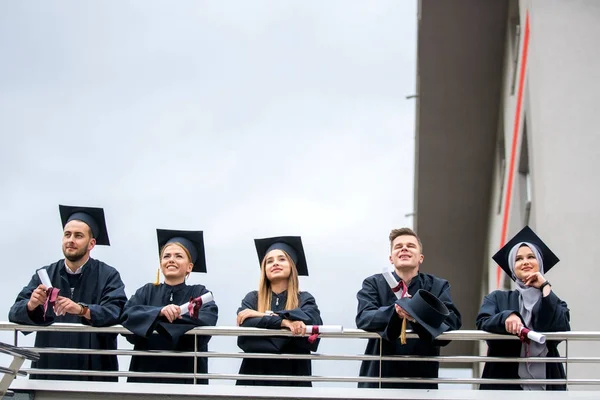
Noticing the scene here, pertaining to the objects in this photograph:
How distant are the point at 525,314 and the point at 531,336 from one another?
54 centimetres

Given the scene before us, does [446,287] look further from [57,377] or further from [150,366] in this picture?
[57,377]

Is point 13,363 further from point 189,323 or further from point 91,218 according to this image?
point 91,218

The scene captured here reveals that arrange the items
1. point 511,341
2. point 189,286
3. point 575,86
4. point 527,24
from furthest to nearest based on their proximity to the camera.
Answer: point 527,24, point 575,86, point 189,286, point 511,341

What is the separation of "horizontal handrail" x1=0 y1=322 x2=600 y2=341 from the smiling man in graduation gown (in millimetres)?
149

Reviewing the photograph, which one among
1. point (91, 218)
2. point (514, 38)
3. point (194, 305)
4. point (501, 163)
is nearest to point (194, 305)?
point (194, 305)

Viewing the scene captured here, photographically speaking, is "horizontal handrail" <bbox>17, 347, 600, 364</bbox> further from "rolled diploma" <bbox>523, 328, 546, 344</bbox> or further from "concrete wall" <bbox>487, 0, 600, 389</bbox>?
"concrete wall" <bbox>487, 0, 600, 389</bbox>

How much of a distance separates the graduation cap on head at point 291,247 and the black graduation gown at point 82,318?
4.49 feet

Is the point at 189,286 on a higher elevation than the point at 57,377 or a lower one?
higher

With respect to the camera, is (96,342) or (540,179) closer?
(96,342)

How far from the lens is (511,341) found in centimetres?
1108

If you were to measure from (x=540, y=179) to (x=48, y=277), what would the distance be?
21.7ft

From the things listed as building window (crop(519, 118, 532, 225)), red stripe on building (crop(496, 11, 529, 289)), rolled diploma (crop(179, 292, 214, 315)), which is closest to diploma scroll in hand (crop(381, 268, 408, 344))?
rolled diploma (crop(179, 292, 214, 315))

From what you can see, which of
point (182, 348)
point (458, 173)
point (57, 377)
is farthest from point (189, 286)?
point (458, 173)

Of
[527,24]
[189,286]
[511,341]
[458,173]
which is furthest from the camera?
[458,173]
